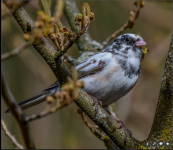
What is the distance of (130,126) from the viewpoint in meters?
4.25

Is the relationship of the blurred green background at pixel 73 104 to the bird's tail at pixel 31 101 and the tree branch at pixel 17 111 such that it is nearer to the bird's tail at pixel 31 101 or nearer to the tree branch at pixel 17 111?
the bird's tail at pixel 31 101

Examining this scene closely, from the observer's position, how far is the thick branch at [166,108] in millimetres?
1826

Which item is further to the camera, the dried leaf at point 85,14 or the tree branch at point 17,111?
the dried leaf at point 85,14

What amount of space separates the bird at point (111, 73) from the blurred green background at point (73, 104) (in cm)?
136

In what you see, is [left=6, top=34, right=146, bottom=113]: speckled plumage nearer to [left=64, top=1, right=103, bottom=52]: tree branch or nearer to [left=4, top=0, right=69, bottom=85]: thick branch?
[left=64, top=1, right=103, bottom=52]: tree branch

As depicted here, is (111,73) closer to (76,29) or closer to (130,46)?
(130,46)

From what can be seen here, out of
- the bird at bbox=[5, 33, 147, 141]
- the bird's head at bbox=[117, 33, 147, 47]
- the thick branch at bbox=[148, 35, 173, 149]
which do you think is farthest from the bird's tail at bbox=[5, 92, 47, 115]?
the thick branch at bbox=[148, 35, 173, 149]

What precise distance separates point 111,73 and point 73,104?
213cm

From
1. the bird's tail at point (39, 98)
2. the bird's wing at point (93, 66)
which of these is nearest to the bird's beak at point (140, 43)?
the bird's wing at point (93, 66)

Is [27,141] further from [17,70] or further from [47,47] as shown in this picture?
[17,70]

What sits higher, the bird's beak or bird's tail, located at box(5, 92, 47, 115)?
bird's tail, located at box(5, 92, 47, 115)

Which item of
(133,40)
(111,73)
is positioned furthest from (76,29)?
(111,73)

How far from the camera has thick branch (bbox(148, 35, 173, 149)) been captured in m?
1.83

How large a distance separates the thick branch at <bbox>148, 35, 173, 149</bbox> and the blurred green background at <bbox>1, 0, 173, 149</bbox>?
1965 mm
